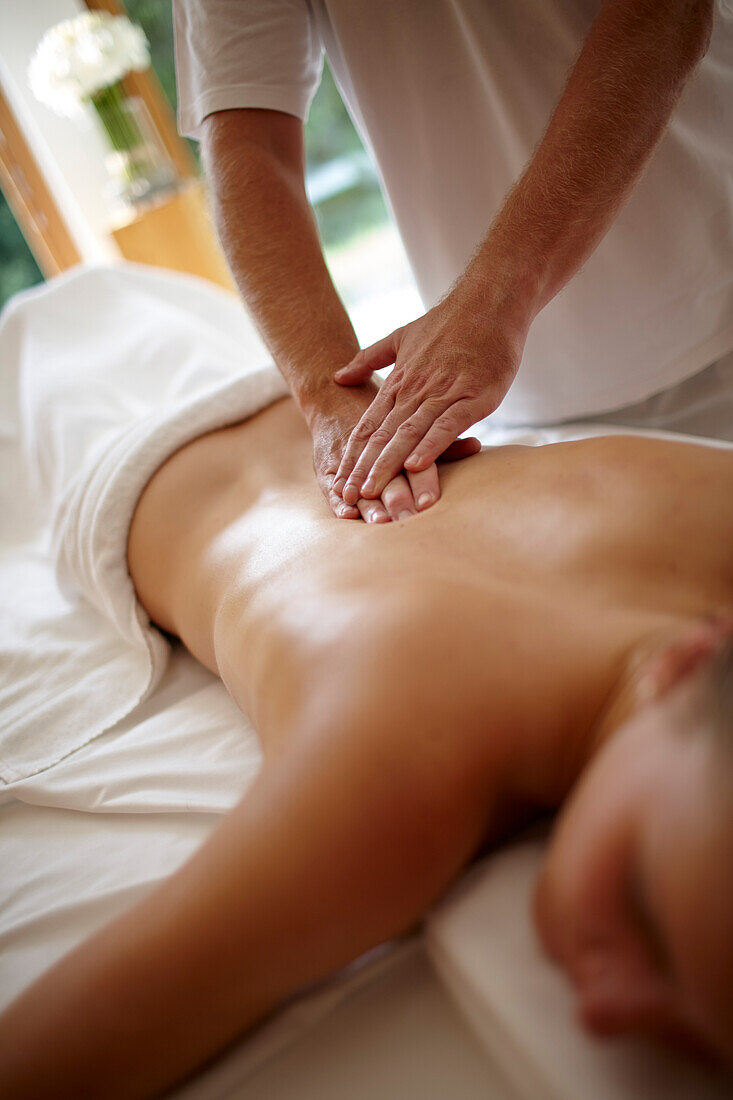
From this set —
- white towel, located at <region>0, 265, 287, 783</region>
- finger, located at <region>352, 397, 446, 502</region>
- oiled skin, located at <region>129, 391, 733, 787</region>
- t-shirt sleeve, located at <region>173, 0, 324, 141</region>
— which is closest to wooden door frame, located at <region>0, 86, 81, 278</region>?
white towel, located at <region>0, 265, 287, 783</region>

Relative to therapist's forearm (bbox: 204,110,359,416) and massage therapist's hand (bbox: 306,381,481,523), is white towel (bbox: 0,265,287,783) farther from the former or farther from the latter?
massage therapist's hand (bbox: 306,381,481,523)

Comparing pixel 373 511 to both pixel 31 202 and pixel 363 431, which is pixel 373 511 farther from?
pixel 31 202

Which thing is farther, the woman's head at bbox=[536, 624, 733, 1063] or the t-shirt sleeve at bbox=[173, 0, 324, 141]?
the t-shirt sleeve at bbox=[173, 0, 324, 141]

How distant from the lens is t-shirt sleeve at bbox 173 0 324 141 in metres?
1.52

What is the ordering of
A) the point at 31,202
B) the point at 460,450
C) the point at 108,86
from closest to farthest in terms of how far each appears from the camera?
the point at 460,450 < the point at 108,86 < the point at 31,202

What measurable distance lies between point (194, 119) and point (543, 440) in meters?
0.94

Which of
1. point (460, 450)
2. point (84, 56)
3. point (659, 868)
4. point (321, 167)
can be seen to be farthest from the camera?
point (321, 167)

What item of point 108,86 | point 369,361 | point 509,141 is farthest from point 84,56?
point 369,361

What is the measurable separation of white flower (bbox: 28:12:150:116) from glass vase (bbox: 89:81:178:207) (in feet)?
0.36

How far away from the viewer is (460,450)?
1.22 meters

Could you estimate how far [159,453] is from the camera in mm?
1502

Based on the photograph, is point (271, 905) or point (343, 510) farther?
Result: point (343, 510)

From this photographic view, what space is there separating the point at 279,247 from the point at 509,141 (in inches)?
17.4

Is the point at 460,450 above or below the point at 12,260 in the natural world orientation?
below
